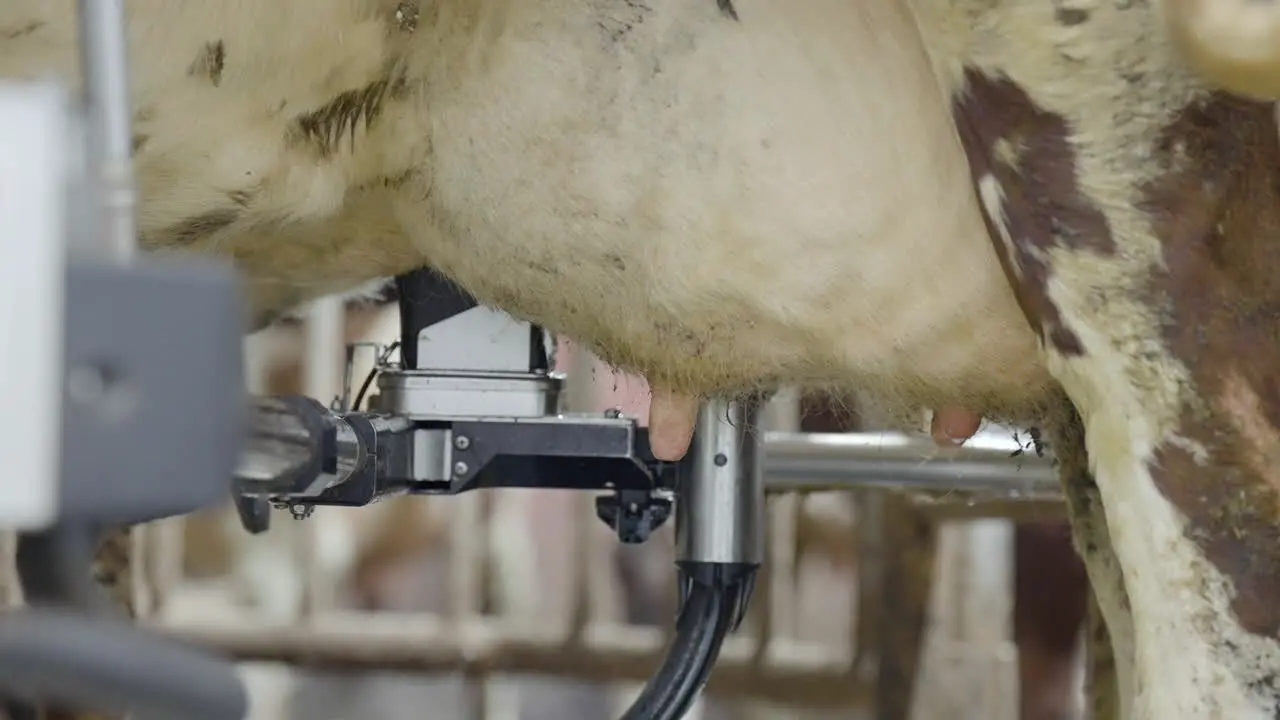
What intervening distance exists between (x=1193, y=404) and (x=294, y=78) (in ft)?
1.57

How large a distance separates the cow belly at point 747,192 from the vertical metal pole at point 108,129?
438 mm

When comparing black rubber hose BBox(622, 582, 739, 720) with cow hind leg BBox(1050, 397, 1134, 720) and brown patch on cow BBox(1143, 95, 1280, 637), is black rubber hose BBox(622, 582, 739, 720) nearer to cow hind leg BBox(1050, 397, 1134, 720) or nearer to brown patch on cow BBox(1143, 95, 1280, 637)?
cow hind leg BBox(1050, 397, 1134, 720)

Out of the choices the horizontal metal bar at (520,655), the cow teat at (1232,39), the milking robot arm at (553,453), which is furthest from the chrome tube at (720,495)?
the horizontal metal bar at (520,655)

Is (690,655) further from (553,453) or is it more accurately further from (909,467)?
(909,467)

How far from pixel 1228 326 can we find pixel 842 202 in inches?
7.8

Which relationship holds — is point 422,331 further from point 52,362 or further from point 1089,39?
point 52,362

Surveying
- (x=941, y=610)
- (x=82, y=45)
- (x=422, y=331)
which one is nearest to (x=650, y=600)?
(x=941, y=610)

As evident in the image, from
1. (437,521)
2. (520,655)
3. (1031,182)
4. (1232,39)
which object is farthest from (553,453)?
(437,521)

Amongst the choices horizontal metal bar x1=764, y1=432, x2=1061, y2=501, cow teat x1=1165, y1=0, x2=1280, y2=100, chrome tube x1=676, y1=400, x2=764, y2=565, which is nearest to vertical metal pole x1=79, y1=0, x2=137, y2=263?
cow teat x1=1165, y1=0, x2=1280, y2=100

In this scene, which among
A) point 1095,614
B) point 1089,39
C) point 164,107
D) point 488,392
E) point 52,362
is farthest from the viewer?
point 1095,614

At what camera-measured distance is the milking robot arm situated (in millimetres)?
961

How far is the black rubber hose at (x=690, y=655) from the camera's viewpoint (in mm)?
984

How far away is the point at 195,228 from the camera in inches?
34.1

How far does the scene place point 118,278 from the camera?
11.7 inches
